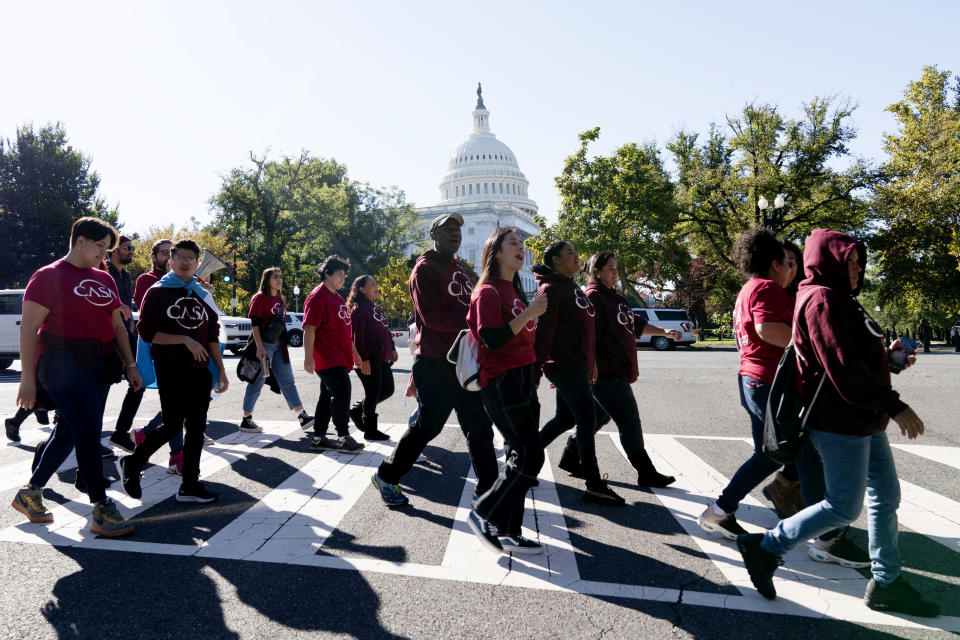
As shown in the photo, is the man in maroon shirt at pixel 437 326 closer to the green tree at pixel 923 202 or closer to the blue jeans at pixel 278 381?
the blue jeans at pixel 278 381

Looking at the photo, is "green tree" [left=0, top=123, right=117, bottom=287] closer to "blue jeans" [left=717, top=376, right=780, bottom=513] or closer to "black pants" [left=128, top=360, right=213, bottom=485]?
"black pants" [left=128, top=360, right=213, bottom=485]

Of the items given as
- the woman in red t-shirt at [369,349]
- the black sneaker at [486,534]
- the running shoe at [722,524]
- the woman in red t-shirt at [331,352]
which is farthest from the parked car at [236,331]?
the running shoe at [722,524]

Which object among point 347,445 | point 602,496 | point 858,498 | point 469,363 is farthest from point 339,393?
point 858,498

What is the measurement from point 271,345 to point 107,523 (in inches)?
146

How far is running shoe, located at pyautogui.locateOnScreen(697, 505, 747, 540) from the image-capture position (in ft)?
12.2

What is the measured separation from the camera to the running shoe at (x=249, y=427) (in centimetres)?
719

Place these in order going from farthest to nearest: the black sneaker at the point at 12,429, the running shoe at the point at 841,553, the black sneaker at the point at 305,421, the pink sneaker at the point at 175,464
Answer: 1. the black sneaker at the point at 305,421
2. the black sneaker at the point at 12,429
3. the pink sneaker at the point at 175,464
4. the running shoe at the point at 841,553

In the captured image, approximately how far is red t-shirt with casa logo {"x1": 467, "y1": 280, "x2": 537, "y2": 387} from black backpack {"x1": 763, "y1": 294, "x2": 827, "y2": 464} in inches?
49.6

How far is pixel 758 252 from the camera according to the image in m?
3.82

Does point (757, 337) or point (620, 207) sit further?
point (620, 207)

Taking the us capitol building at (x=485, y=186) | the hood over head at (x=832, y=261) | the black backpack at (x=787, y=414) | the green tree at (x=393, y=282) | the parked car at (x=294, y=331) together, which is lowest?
the parked car at (x=294, y=331)

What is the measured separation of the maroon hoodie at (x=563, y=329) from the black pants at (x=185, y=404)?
93.2 inches

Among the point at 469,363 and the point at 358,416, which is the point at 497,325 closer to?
the point at 469,363

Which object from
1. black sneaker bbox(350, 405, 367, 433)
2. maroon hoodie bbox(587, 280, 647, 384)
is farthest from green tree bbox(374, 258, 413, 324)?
maroon hoodie bbox(587, 280, 647, 384)
